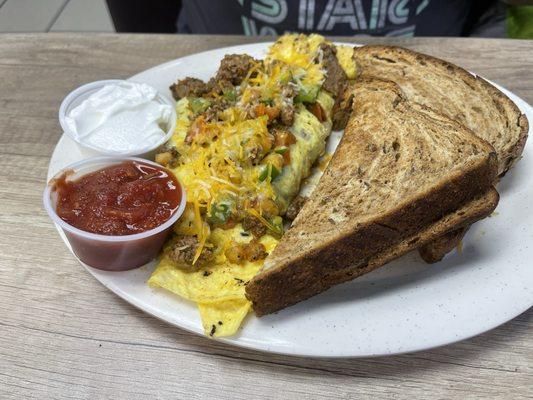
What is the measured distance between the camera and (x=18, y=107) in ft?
10.6

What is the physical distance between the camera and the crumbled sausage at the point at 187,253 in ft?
6.67

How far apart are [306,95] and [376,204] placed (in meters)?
0.86

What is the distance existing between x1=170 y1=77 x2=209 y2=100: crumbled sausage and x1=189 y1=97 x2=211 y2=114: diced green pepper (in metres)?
0.13

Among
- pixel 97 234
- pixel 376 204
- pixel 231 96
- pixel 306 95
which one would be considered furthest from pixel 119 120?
A: pixel 376 204

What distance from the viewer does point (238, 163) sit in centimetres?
226

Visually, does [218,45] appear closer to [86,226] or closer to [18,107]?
[18,107]

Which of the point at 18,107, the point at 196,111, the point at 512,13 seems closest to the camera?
the point at 196,111

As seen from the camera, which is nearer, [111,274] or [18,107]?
[111,274]

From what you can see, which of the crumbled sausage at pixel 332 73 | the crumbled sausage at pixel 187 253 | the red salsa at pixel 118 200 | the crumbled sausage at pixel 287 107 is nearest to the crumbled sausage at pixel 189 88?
the crumbled sausage at pixel 287 107

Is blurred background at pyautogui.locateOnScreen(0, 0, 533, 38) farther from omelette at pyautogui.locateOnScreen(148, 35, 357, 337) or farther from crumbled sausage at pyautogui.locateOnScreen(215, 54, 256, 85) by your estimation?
crumbled sausage at pyautogui.locateOnScreen(215, 54, 256, 85)

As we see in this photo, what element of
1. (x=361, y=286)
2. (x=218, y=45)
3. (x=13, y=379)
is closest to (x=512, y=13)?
(x=218, y=45)

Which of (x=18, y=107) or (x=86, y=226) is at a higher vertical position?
(x=86, y=226)

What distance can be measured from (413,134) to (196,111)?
1.07m

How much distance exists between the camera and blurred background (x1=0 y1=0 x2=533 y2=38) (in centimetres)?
359
